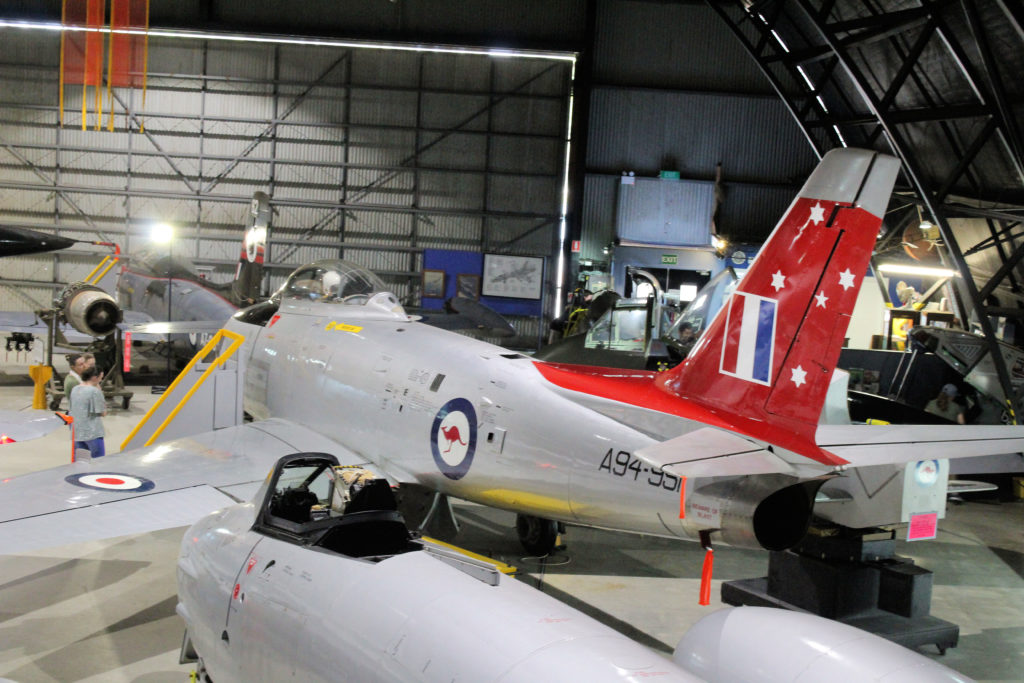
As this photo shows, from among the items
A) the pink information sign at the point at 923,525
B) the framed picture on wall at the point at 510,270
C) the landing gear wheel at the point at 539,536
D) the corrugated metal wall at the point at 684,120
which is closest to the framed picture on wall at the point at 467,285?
the framed picture on wall at the point at 510,270

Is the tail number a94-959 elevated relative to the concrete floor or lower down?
elevated

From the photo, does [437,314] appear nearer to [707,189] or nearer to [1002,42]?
[707,189]

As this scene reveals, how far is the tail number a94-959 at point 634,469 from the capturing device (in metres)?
5.54

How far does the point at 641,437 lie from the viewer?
18.9 ft

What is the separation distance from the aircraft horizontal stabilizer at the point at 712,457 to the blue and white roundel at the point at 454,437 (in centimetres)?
221

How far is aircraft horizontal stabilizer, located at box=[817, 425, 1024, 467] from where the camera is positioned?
5.08 meters

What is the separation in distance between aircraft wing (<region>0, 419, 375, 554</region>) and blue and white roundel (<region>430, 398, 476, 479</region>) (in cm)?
91

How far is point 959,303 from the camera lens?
51.1 ft

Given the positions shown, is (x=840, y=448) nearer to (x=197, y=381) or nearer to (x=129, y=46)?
(x=197, y=381)

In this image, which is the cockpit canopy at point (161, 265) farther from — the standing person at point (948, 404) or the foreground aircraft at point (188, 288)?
the standing person at point (948, 404)

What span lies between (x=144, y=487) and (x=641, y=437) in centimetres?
371

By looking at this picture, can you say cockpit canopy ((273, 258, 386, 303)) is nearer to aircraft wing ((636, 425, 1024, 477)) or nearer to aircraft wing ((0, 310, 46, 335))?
aircraft wing ((636, 425, 1024, 477))

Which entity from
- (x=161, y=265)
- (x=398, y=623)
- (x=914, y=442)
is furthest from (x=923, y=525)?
(x=161, y=265)

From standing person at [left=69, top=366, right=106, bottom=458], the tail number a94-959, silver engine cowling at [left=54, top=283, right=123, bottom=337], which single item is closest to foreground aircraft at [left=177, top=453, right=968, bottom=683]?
the tail number a94-959
